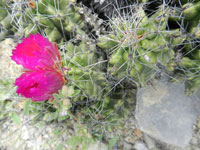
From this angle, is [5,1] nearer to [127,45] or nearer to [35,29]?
[35,29]

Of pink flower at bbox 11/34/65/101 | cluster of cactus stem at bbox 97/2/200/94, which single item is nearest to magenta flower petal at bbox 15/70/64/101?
pink flower at bbox 11/34/65/101

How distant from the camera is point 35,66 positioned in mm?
911

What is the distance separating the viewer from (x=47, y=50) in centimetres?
94

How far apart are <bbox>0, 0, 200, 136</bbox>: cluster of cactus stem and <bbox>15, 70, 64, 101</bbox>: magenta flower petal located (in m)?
0.09

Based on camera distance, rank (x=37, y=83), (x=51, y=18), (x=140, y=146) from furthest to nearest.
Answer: (x=140, y=146), (x=51, y=18), (x=37, y=83)

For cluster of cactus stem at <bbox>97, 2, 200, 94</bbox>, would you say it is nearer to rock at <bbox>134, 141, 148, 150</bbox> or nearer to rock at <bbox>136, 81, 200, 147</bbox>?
rock at <bbox>136, 81, 200, 147</bbox>

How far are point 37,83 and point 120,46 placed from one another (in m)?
0.43

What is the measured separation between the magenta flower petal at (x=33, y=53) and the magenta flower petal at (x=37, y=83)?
4cm

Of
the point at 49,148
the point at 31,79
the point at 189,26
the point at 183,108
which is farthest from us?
the point at 49,148

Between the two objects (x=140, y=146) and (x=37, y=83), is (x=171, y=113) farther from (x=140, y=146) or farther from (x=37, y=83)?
(x=37, y=83)

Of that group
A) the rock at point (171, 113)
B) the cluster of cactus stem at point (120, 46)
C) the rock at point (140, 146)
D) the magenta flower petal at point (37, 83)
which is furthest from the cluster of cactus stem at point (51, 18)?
the rock at point (140, 146)

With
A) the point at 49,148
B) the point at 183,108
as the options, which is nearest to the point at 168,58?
the point at 183,108

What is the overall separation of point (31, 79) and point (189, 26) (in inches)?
32.5

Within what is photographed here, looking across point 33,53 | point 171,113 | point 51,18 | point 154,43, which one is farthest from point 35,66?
point 171,113
